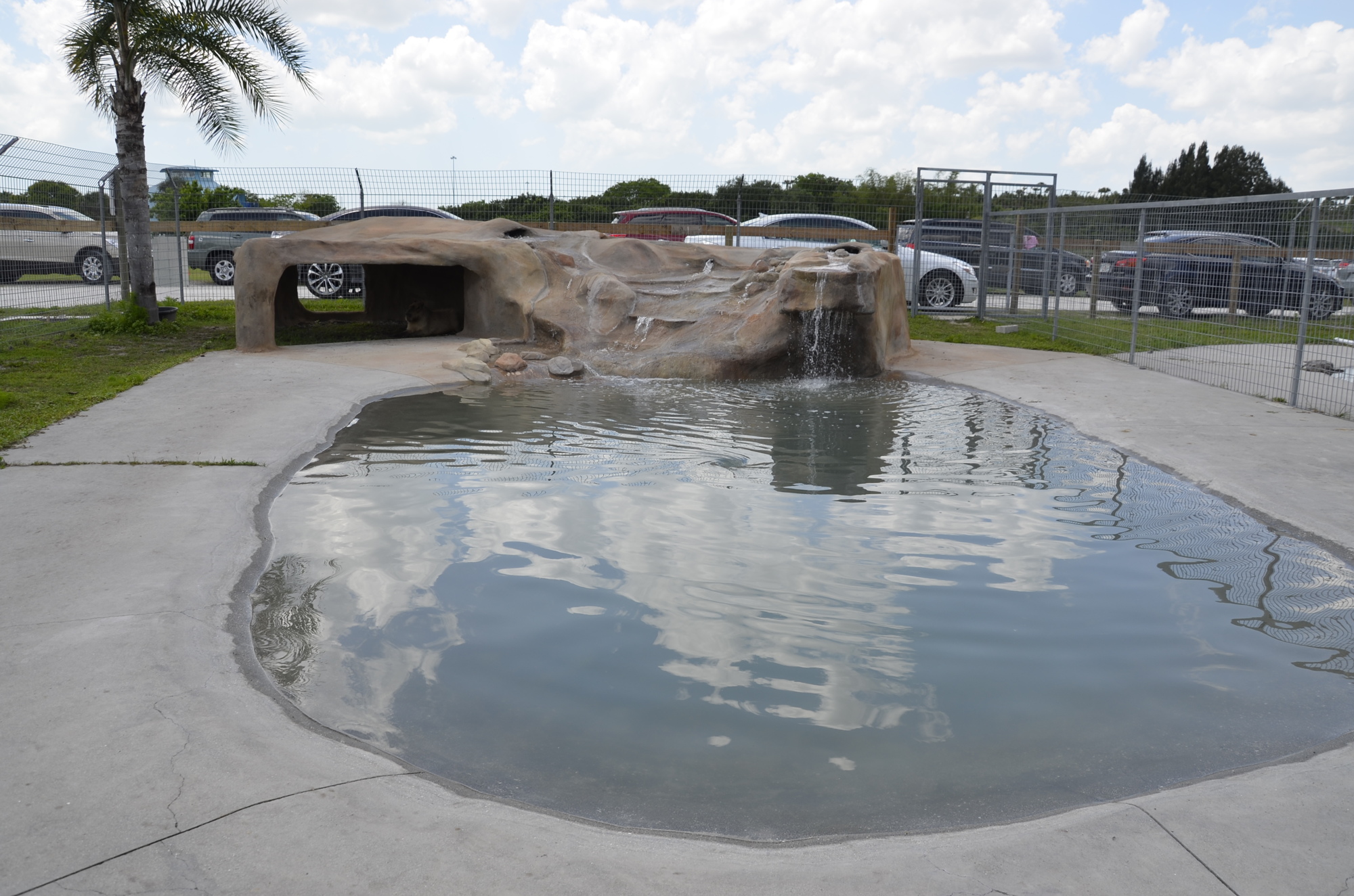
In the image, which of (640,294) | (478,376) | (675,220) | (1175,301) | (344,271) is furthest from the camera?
(344,271)

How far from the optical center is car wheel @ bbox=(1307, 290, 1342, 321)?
8.37 metres

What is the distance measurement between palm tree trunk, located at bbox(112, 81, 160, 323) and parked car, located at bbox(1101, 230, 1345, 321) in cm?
Answer: 1209

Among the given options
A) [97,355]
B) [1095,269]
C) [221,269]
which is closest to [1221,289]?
[1095,269]

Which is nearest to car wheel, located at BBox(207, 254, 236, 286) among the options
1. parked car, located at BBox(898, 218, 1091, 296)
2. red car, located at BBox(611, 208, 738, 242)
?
red car, located at BBox(611, 208, 738, 242)

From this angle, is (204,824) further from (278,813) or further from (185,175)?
(185,175)

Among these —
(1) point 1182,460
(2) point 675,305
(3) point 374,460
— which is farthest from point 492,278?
(1) point 1182,460

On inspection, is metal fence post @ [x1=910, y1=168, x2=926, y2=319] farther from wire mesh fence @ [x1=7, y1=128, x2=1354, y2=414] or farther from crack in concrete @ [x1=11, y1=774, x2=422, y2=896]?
crack in concrete @ [x1=11, y1=774, x2=422, y2=896]

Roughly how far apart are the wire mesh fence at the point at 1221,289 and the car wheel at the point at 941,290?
1.33 m

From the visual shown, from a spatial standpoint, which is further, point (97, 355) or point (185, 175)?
point (185, 175)

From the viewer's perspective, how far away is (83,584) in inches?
152

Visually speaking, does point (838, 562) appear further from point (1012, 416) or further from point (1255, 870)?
point (1012, 416)

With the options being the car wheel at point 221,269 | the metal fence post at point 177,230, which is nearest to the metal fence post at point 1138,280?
the metal fence post at point 177,230

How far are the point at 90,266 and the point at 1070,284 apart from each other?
56.4 ft

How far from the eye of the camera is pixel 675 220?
17.7 metres
